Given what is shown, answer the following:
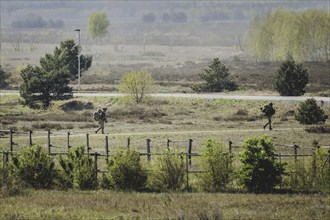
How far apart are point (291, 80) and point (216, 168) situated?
40005 mm

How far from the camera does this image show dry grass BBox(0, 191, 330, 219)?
83.8 feet

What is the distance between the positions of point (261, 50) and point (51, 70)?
73.9 m

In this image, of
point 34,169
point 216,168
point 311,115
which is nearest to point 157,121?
point 311,115

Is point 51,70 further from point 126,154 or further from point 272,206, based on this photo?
point 272,206

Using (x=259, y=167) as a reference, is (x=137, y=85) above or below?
above

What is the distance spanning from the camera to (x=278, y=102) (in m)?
66.1

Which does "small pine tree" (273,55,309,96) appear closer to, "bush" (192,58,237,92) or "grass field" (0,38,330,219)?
"grass field" (0,38,330,219)

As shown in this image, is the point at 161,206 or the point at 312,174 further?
the point at 312,174

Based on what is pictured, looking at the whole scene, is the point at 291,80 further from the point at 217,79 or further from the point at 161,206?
the point at 161,206

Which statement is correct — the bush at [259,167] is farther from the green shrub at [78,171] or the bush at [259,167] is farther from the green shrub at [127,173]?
the green shrub at [78,171]

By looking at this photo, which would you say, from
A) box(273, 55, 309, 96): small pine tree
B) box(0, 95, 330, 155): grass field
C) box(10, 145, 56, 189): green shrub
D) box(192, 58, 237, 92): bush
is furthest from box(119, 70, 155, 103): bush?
box(10, 145, 56, 189): green shrub

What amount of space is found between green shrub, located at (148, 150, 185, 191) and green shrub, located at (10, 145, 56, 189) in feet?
15.6

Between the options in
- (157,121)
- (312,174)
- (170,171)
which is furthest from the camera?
(157,121)

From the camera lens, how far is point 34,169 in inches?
1303
